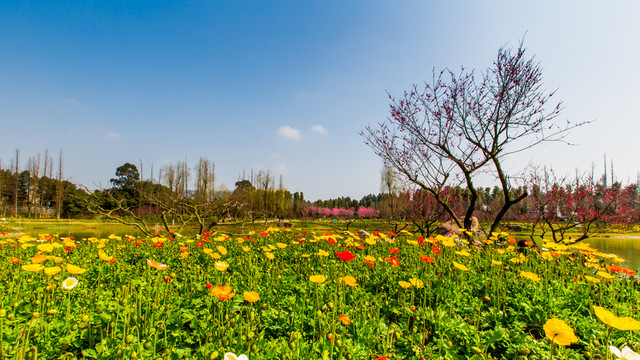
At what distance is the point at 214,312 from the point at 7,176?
47.6 m

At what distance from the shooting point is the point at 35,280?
2672mm

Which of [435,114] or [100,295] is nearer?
Answer: [100,295]

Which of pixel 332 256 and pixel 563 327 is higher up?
pixel 563 327

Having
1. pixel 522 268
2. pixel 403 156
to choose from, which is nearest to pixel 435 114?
pixel 403 156

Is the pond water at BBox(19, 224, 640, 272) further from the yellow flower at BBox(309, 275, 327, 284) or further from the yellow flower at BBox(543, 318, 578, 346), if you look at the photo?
the yellow flower at BBox(309, 275, 327, 284)

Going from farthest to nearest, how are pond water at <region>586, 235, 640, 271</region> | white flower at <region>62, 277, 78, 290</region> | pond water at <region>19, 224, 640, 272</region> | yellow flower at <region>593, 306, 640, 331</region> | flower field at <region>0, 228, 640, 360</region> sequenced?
pond water at <region>19, 224, 640, 272</region> → pond water at <region>586, 235, 640, 271</region> → white flower at <region>62, 277, 78, 290</region> → flower field at <region>0, 228, 640, 360</region> → yellow flower at <region>593, 306, 640, 331</region>

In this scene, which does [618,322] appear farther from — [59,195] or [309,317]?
[59,195]

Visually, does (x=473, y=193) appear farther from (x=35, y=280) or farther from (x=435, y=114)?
(x=35, y=280)

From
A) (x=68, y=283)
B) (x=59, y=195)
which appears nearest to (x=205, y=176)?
(x=59, y=195)

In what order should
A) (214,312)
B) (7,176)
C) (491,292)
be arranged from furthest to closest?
(7,176)
(491,292)
(214,312)

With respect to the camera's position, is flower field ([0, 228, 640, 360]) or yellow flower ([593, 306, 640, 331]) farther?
flower field ([0, 228, 640, 360])

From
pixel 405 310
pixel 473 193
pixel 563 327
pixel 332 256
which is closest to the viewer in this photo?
pixel 563 327

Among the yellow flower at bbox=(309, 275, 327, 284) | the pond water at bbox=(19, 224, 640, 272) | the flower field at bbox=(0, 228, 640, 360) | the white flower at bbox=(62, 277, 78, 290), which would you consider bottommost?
the pond water at bbox=(19, 224, 640, 272)

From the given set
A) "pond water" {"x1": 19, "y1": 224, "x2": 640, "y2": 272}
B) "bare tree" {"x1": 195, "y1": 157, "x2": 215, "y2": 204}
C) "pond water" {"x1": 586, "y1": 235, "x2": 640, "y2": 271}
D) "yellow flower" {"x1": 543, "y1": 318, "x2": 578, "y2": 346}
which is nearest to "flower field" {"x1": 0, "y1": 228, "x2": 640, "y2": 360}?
"yellow flower" {"x1": 543, "y1": 318, "x2": 578, "y2": 346}
